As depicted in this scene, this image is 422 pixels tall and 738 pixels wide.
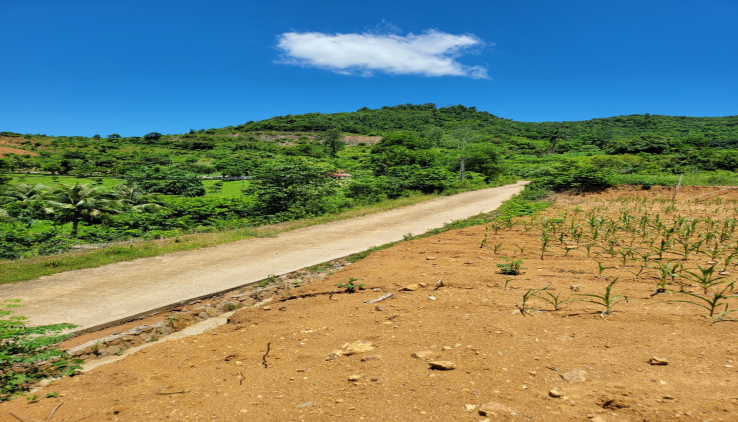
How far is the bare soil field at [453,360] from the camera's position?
2129 millimetres

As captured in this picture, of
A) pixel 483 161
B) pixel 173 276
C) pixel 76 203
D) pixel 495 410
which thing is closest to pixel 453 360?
pixel 495 410

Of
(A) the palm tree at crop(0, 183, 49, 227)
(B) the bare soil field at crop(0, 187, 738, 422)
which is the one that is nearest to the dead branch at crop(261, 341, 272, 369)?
(B) the bare soil field at crop(0, 187, 738, 422)

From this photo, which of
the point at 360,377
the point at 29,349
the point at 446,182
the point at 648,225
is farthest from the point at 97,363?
the point at 446,182

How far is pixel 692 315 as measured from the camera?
3.02 meters

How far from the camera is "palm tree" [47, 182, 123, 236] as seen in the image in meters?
10.0

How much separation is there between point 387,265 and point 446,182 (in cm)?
1333

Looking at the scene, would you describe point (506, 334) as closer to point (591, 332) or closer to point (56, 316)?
point (591, 332)

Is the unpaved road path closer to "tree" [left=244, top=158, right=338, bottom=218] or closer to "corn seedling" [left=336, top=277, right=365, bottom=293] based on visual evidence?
"corn seedling" [left=336, top=277, right=365, bottom=293]

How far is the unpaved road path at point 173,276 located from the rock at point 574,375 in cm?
432

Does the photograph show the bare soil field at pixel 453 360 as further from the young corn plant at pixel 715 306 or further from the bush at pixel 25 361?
the bush at pixel 25 361

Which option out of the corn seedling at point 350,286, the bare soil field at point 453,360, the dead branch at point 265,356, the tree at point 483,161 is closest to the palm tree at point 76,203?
the bare soil field at point 453,360

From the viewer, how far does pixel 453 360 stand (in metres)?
2.67

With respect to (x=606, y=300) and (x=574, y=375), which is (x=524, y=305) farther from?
(x=574, y=375)

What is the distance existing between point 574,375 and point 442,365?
2.71ft
